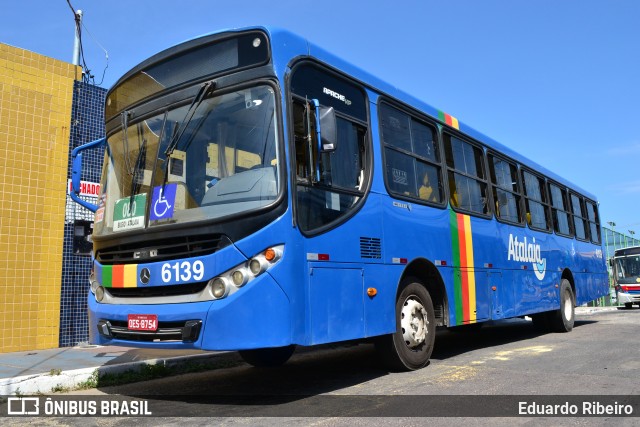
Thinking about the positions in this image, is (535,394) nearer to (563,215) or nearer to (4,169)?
(563,215)

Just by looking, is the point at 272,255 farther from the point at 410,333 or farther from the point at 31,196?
the point at 31,196

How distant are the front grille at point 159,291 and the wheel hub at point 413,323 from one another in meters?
2.52

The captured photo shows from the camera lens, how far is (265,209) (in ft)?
14.6

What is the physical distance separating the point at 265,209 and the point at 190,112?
4.33 ft

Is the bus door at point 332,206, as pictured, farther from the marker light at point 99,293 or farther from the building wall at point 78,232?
the building wall at point 78,232

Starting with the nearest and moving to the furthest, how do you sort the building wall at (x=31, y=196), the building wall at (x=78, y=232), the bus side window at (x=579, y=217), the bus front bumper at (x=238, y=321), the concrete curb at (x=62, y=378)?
the bus front bumper at (x=238, y=321) → the concrete curb at (x=62, y=378) → the building wall at (x=31, y=196) → the building wall at (x=78, y=232) → the bus side window at (x=579, y=217)

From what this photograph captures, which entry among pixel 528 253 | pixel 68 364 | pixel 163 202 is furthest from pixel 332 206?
pixel 528 253

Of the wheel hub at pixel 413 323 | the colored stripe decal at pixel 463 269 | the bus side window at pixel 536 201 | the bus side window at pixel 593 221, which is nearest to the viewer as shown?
the wheel hub at pixel 413 323

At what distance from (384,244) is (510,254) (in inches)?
156

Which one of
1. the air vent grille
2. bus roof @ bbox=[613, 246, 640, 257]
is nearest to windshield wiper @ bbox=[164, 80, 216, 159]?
the air vent grille

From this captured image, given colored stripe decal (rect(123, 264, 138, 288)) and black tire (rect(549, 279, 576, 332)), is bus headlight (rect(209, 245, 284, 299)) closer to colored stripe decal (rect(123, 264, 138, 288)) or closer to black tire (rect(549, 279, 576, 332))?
colored stripe decal (rect(123, 264, 138, 288))

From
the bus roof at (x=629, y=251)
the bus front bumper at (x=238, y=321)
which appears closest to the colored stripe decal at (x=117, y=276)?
the bus front bumper at (x=238, y=321)

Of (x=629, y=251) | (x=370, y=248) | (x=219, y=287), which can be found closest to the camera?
(x=219, y=287)

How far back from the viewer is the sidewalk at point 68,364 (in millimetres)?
5965
